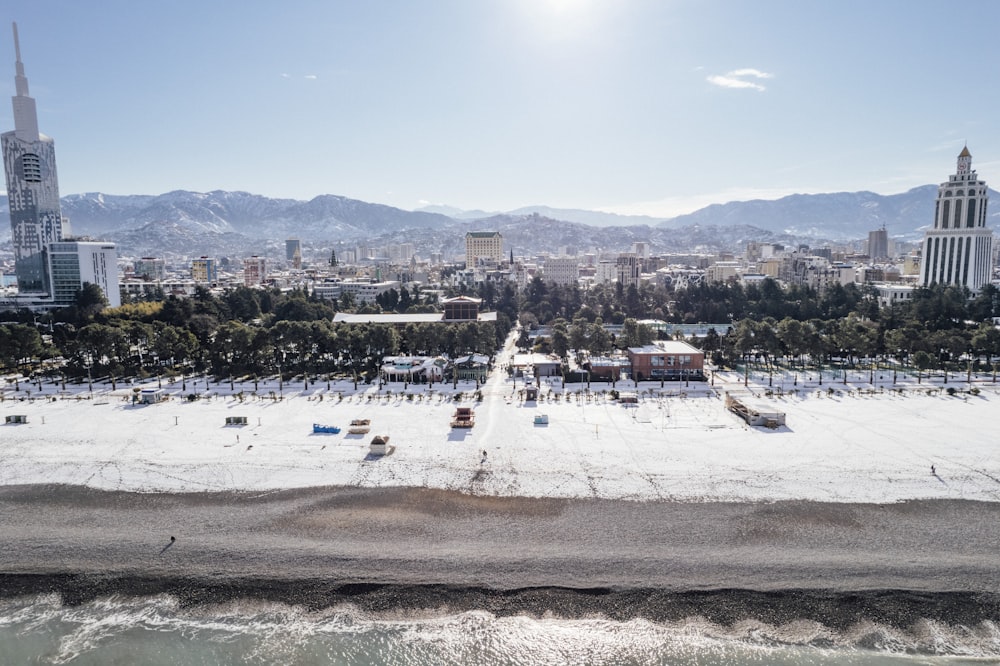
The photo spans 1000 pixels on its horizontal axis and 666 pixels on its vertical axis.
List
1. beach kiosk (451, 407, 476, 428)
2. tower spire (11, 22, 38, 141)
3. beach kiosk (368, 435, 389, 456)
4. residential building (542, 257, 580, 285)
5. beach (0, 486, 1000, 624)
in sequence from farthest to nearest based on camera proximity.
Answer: residential building (542, 257, 580, 285), tower spire (11, 22, 38, 141), beach kiosk (451, 407, 476, 428), beach kiosk (368, 435, 389, 456), beach (0, 486, 1000, 624)

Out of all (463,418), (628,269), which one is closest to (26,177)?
(628,269)

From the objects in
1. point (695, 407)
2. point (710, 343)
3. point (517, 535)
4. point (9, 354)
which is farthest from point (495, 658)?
point (9, 354)

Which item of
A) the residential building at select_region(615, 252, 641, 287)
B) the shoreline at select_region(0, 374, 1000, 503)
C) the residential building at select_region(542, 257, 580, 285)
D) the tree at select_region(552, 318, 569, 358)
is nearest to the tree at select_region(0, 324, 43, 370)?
the shoreline at select_region(0, 374, 1000, 503)

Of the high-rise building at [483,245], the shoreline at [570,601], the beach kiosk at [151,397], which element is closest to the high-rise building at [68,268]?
the beach kiosk at [151,397]

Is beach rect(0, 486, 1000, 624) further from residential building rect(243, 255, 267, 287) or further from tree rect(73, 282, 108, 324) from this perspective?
residential building rect(243, 255, 267, 287)

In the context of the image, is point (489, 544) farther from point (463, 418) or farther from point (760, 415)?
point (760, 415)

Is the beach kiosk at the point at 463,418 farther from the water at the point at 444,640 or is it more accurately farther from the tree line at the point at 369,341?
the tree line at the point at 369,341

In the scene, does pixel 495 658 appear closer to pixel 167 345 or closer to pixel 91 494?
pixel 91 494
